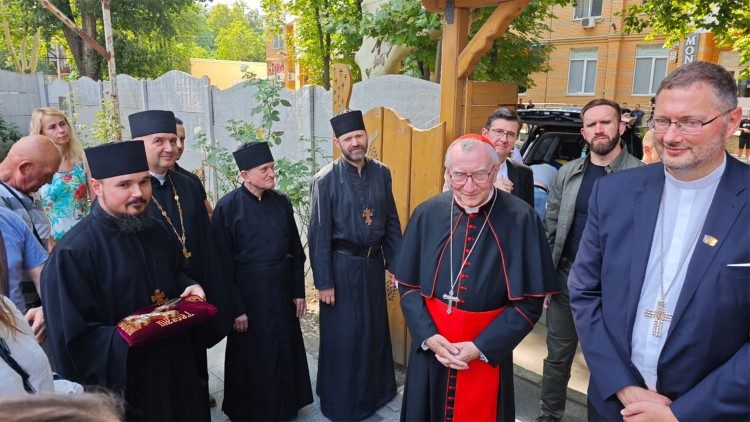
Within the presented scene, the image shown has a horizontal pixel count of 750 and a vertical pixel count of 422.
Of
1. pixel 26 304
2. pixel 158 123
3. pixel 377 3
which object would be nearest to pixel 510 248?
pixel 158 123

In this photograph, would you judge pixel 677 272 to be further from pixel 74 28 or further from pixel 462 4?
pixel 74 28

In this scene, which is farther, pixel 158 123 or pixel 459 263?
pixel 158 123

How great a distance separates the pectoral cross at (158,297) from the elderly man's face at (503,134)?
8.18 ft

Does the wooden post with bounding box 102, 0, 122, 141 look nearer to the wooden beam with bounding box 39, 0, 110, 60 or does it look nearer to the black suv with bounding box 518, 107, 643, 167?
the wooden beam with bounding box 39, 0, 110, 60

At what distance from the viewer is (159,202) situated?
3.36m

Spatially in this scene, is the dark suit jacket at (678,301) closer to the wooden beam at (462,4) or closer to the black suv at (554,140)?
the wooden beam at (462,4)

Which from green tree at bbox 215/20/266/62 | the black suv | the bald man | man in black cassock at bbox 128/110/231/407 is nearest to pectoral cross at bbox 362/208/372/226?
man in black cassock at bbox 128/110/231/407

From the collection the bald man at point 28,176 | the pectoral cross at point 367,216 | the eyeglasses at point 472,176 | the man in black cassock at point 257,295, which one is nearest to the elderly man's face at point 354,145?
the pectoral cross at point 367,216

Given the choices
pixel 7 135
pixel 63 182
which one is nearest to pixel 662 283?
pixel 63 182

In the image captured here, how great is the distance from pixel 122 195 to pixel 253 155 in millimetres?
1234

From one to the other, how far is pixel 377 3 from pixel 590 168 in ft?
27.1

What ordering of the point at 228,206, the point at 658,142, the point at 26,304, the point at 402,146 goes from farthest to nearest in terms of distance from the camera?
the point at 402,146
the point at 228,206
the point at 26,304
the point at 658,142

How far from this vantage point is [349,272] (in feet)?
12.5

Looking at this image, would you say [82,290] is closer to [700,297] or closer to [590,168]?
[700,297]
